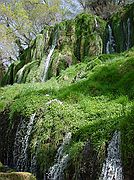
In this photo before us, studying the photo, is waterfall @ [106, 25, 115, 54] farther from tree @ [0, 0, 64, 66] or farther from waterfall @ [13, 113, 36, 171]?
tree @ [0, 0, 64, 66]

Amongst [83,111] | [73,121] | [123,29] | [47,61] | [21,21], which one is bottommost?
[73,121]

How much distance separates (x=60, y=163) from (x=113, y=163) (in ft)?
4.86

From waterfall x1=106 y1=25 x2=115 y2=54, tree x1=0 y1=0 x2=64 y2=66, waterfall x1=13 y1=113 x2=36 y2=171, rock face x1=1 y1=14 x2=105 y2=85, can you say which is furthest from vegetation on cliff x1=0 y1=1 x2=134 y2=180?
tree x1=0 y1=0 x2=64 y2=66

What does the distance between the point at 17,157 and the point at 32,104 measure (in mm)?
1519

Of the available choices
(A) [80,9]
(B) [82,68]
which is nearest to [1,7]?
(A) [80,9]

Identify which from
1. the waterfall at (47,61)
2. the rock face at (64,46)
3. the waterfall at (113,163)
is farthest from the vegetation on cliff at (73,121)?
the waterfall at (47,61)

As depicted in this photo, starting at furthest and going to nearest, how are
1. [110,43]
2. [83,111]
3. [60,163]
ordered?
[110,43]
[83,111]
[60,163]

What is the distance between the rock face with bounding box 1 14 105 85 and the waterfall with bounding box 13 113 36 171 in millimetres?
7220

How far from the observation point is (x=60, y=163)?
8.02m

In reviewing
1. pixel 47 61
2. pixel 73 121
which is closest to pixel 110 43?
pixel 47 61

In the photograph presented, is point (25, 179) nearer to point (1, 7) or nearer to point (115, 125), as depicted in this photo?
point (115, 125)

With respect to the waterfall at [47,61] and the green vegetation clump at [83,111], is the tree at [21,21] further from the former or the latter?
the green vegetation clump at [83,111]

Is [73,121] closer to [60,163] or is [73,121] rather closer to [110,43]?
[60,163]

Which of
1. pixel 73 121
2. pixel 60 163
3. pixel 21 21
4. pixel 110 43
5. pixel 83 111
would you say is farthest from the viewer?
pixel 21 21
